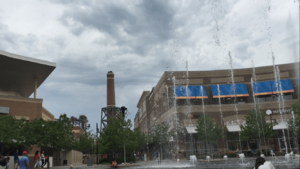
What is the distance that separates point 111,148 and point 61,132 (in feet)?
42.7

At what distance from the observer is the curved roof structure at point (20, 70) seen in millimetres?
33656

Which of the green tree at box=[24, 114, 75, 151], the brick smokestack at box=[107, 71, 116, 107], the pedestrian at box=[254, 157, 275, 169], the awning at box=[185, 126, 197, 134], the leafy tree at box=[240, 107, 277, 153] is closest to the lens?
the pedestrian at box=[254, 157, 275, 169]

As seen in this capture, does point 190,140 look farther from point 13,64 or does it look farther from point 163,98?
point 13,64

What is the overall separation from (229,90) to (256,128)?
1452 centimetres

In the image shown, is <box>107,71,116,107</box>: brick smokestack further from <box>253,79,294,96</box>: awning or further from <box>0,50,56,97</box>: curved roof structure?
<box>253,79,294,96</box>: awning

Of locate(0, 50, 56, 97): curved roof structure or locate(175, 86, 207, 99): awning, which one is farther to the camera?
locate(175, 86, 207, 99): awning

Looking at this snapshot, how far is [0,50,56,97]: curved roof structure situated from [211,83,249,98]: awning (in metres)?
33.4

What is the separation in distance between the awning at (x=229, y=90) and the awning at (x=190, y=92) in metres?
2.21

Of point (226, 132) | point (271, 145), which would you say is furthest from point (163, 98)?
point (271, 145)

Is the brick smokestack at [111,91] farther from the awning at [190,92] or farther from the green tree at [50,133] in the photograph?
the green tree at [50,133]

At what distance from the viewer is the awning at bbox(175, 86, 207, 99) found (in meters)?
57.2

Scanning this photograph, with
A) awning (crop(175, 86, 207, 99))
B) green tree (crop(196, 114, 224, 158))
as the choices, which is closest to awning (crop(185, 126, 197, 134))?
green tree (crop(196, 114, 224, 158))

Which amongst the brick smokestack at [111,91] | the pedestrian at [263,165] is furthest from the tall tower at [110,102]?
the pedestrian at [263,165]

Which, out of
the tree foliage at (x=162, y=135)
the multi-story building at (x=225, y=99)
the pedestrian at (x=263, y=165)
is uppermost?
the multi-story building at (x=225, y=99)
